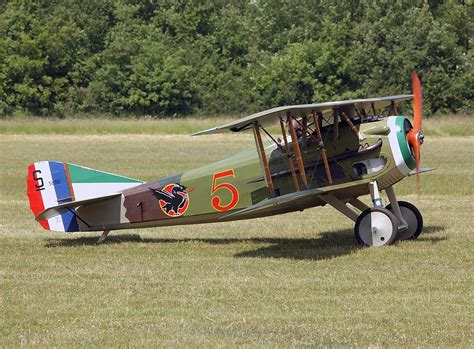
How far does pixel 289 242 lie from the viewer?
13.8 meters

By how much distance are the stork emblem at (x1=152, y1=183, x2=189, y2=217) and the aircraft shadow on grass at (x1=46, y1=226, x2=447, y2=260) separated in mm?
635

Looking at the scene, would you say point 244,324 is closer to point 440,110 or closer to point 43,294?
point 43,294

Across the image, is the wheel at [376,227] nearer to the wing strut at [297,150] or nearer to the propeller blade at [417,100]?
the wing strut at [297,150]

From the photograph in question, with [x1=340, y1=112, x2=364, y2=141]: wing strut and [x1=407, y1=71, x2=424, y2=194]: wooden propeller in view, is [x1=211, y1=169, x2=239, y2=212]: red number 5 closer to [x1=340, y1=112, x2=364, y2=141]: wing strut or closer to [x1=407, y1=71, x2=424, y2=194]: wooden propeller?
[x1=340, y1=112, x2=364, y2=141]: wing strut

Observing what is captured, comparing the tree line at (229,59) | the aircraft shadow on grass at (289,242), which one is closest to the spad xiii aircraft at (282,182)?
the aircraft shadow on grass at (289,242)

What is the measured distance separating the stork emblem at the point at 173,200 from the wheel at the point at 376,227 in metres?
2.47

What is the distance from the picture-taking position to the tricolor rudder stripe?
13.5 meters

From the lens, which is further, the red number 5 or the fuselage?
the red number 5

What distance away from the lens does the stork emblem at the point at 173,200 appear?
44.1 feet

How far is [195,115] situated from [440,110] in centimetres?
1306

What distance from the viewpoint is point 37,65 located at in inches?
2126

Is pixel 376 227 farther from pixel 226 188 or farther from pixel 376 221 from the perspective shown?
pixel 226 188

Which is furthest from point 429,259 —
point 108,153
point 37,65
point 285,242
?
point 37,65

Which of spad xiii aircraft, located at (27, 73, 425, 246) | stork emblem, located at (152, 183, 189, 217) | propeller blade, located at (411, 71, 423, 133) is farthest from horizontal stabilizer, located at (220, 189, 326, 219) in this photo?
propeller blade, located at (411, 71, 423, 133)
